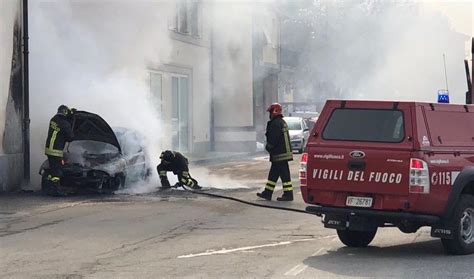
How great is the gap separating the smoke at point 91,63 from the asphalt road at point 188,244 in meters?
3.88

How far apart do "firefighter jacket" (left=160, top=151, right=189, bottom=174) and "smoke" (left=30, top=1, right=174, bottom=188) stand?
5.27 feet

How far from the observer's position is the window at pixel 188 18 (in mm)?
23484

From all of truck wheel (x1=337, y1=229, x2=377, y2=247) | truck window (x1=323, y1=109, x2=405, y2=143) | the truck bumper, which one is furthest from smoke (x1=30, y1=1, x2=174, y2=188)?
the truck bumper

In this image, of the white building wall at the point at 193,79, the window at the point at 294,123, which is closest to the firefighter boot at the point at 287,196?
the white building wall at the point at 193,79

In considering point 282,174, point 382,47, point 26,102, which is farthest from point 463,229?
point 382,47

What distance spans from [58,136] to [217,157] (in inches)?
469

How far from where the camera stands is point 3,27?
15344 millimetres

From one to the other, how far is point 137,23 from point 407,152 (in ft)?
42.3

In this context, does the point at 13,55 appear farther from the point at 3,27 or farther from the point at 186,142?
the point at 186,142

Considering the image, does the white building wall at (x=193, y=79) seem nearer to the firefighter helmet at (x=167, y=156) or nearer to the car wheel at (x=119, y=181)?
the firefighter helmet at (x=167, y=156)

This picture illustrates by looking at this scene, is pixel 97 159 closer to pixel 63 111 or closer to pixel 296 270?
pixel 63 111

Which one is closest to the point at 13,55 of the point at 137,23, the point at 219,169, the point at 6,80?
the point at 6,80

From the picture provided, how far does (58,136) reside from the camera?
14.1 meters

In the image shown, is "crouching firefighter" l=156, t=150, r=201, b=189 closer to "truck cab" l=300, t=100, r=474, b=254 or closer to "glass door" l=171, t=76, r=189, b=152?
"truck cab" l=300, t=100, r=474, b=254
